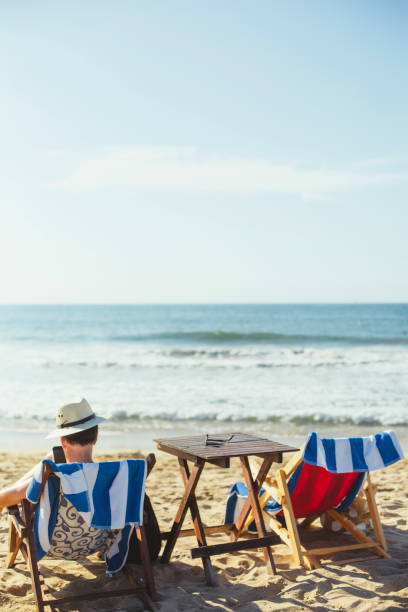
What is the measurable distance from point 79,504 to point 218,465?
781 millimetres

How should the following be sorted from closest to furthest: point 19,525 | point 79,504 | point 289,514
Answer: point 79,504 < point 19,525 < point 289,514

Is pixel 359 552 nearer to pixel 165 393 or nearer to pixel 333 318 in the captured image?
pixel 165 393

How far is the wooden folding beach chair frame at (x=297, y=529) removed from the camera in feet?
12.1

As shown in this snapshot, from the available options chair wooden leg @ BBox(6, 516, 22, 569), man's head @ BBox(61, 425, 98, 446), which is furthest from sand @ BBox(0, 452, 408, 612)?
man's head @ BBox(61, 425, 98, 446)

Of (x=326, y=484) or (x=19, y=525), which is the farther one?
(x=326, y=484)

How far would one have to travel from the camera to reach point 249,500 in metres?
3.81

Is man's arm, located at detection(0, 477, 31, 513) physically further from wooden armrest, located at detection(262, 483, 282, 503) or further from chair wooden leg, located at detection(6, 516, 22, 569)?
wooden armrest, located at detection(262, 483, 282, 503)

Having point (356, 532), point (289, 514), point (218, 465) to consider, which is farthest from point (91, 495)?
point (356, 532)

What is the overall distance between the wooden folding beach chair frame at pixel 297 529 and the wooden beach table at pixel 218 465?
0.14 metres

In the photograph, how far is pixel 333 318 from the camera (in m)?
47.7

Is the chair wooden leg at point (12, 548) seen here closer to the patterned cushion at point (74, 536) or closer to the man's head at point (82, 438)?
the patterned cushion at point (74, 536)

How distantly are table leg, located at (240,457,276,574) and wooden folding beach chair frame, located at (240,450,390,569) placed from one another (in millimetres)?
167

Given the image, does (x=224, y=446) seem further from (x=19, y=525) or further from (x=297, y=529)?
(x=19, y=525)

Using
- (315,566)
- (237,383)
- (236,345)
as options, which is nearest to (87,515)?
(315,566)
